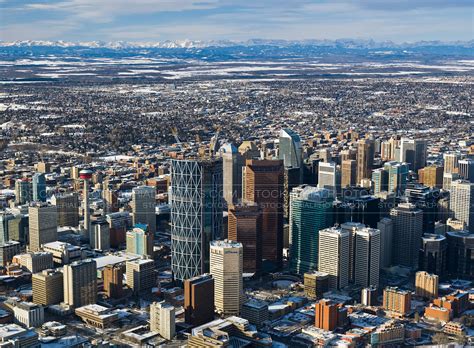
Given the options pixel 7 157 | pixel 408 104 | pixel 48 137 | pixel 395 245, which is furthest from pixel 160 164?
pixel 408 104

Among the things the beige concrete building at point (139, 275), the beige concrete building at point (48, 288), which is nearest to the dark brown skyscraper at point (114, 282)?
the beige concrete building at point (139, 275)

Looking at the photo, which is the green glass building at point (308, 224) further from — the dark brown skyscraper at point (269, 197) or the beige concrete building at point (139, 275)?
the beige concrete building at point (139, 275)

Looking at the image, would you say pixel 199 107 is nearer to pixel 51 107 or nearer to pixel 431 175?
pixel 51 107

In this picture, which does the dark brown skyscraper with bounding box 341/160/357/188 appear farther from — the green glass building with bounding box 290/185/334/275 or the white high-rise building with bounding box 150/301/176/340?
the white high-rise building with bounding box 150/301/176/340

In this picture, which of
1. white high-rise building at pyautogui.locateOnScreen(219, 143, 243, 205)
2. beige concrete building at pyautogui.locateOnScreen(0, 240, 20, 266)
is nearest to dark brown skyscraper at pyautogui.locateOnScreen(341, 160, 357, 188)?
white high-rise building at pyautogui.locateOnScreen(219, 143, 243, 205)

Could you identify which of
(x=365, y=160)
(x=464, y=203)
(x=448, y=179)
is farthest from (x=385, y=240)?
(x=365, y=160)

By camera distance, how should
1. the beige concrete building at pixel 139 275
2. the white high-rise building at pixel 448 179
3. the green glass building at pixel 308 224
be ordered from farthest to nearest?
1. the white high-rise building at pixel 448 179
2. the green glass building at pixel 308 224
3. the beige concrete building at pixel 139 275

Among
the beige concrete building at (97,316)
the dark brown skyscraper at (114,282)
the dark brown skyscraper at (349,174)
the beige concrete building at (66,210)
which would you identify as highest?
the dark brown skyscraper at (349,174)
